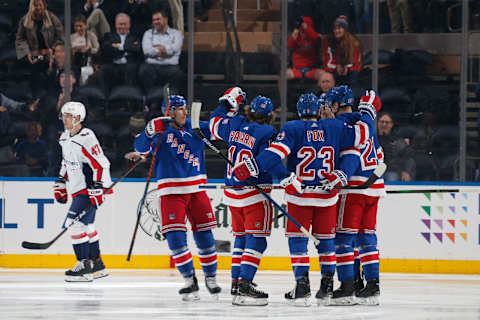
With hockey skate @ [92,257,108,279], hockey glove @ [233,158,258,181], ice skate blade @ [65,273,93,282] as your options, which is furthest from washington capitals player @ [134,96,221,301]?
hockey skate @ [92,257,108,279]

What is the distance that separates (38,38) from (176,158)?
3.90 m

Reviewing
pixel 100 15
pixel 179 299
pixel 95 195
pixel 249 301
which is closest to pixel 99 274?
pixel 95 195

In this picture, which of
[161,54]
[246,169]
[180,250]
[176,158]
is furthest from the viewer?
[161,54]

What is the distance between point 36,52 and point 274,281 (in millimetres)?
3691

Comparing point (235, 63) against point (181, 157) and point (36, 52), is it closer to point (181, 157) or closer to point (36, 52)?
point (36, 52)

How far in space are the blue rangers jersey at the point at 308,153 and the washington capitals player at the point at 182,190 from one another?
692 millimetres

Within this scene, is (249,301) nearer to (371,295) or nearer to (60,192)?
(371,295)

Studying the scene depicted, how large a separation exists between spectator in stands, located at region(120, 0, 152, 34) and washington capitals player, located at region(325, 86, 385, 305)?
156 inches

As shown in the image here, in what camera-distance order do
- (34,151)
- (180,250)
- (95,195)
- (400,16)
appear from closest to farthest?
→ (180,250)
(95,195)
(34,151)
(400,16)

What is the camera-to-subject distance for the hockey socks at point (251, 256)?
6969 mm

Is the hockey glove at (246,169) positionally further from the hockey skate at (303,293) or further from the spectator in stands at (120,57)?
the spectator in stands at (120,57)

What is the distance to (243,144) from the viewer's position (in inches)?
280

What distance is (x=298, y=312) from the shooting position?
22.0ft

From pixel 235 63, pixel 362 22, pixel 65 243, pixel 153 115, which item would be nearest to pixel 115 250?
pixel 65 243
